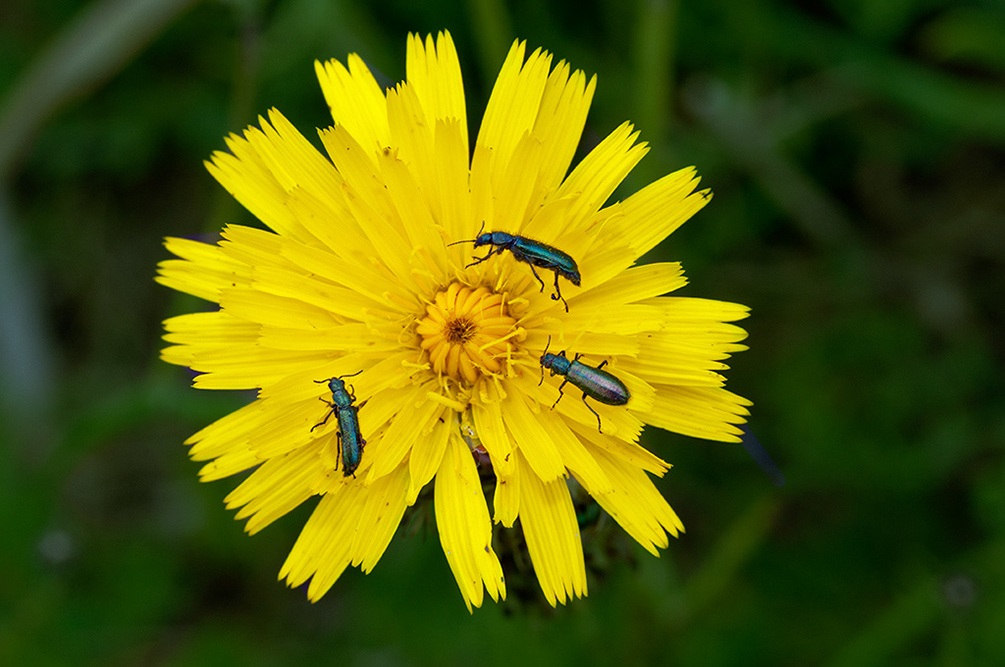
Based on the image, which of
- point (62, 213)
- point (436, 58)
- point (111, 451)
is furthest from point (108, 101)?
point (436, 58)

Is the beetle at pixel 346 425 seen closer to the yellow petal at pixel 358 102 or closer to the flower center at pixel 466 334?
the flower center at pixel 466 334

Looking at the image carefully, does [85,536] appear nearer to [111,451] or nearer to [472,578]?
[111,451]

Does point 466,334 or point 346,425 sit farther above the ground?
point 466,334

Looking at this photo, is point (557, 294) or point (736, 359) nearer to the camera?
point (557, 294)

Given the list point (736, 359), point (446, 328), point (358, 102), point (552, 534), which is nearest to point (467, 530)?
point (552, 534)

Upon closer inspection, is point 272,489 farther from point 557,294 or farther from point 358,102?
point 358,102

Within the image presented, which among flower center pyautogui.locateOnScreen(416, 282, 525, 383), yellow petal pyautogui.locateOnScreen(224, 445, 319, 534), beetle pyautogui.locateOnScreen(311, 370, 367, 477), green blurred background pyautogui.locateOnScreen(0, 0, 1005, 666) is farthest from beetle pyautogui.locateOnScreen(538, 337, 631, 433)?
green blurred background pyautogui.locateOnScreen(0, 0, 1005, 666)
